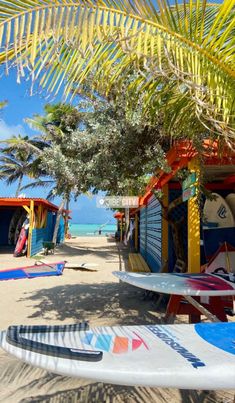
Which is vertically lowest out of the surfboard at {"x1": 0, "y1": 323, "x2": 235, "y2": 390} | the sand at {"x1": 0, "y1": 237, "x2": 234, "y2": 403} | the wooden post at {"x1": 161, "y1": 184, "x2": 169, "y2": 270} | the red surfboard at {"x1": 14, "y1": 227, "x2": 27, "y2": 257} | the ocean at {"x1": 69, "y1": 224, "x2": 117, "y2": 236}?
the ocean at {"x1": 69, "y1": 224, "x2": 117, "y2": 236}

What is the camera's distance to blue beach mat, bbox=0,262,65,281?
34.1 ft

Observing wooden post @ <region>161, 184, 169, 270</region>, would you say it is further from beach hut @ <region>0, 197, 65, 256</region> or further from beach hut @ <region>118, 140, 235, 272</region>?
beach hut @ <region>0, 197, 65, 256</region>

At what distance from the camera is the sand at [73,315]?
10.9 ft

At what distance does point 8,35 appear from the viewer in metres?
2.11

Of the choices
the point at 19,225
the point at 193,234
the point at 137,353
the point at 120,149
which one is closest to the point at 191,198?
the point at 193,234

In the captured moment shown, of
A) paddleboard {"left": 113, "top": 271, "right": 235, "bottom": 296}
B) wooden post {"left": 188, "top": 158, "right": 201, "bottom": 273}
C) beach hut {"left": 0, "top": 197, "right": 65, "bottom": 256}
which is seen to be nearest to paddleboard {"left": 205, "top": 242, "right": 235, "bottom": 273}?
wooden post {"left": 188, "top": 158, "right": 201, "bottom": 273}

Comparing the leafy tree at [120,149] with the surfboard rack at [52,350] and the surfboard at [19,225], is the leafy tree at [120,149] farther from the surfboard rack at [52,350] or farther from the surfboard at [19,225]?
the surfboard at [19,225]

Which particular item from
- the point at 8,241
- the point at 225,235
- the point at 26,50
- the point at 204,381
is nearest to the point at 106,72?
the point at 26,50

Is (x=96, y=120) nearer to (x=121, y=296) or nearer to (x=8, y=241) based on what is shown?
(x=121, y=296)

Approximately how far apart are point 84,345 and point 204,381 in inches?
35.8

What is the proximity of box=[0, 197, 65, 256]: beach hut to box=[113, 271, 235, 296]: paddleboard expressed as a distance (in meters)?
12.1

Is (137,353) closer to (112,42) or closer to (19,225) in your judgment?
(112,42)

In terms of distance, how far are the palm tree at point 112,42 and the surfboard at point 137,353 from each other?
1.62 m

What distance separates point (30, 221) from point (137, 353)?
48.3 ft
